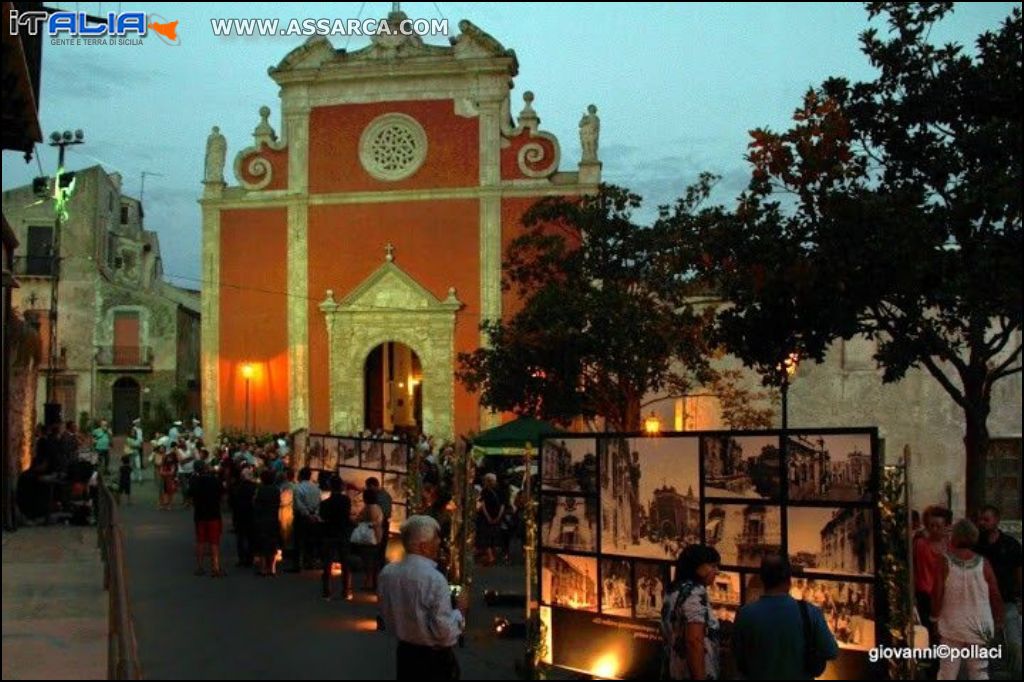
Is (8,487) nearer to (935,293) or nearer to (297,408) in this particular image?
(935,293)

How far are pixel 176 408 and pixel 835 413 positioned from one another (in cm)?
2842

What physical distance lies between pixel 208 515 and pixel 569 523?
23.2 ft

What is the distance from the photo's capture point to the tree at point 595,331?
→ 2133cm

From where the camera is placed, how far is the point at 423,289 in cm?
3269

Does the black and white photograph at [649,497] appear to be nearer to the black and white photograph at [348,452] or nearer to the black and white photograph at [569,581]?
the black and white photograph at [569,581]

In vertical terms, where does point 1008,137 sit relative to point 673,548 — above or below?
above

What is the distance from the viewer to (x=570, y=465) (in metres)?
9.16

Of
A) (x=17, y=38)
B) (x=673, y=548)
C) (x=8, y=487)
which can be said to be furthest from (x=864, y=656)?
(x=8, y=487)

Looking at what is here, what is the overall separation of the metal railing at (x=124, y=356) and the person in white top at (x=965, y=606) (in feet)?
136

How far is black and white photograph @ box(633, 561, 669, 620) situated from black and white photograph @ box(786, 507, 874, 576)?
100cm

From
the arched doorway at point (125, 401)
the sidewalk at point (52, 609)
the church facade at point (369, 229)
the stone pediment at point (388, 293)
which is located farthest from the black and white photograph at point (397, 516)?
the arched doorway at point (125, 401)

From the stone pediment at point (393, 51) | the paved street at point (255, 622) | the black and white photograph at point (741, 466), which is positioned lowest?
the paved street at point (255, 622)

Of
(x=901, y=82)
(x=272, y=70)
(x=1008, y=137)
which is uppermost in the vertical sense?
(x=272, y=70)

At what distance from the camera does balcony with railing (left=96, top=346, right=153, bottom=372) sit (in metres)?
46.0
